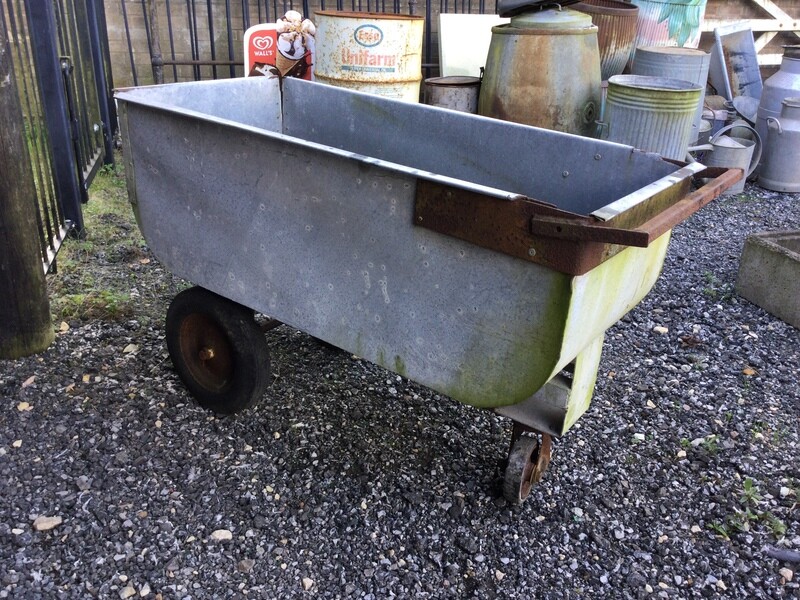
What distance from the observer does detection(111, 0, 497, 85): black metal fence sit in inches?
248

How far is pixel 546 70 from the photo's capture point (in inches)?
182

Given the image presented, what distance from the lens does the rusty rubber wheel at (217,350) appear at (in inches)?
100.0

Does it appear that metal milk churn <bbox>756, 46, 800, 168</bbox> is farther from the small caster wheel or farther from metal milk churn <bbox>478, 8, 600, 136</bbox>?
the small caster wheel

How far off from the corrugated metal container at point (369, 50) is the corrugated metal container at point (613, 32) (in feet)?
6.67

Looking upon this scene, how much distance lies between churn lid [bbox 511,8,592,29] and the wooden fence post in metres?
3.12

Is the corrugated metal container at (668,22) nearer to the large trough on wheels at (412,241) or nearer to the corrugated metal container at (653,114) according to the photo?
the corrugated metal container at (653,114)

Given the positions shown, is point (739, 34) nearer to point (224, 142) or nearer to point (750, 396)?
point (750, 396)

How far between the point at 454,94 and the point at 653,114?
1.36 meters

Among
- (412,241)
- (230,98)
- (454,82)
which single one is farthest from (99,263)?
(454,82)

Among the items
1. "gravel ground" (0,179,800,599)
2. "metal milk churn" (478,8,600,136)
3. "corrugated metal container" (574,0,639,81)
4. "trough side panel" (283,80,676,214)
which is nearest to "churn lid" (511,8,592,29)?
"metal milk churn" (478,8,600,136)

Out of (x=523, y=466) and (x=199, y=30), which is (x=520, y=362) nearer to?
(x=523, y=466)

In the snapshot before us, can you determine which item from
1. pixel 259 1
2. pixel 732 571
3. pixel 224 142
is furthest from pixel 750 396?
pixel 259 1

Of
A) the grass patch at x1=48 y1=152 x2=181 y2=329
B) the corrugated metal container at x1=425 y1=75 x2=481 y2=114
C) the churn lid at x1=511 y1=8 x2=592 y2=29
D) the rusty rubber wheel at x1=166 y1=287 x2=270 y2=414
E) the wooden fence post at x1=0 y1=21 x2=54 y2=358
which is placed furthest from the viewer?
the corrugated metal container at x1=425 y1=75 x2=481 y2=114

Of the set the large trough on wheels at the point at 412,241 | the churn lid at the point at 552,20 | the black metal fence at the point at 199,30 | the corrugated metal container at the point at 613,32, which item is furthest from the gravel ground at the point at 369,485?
the black metal fence at the point at 199,30
